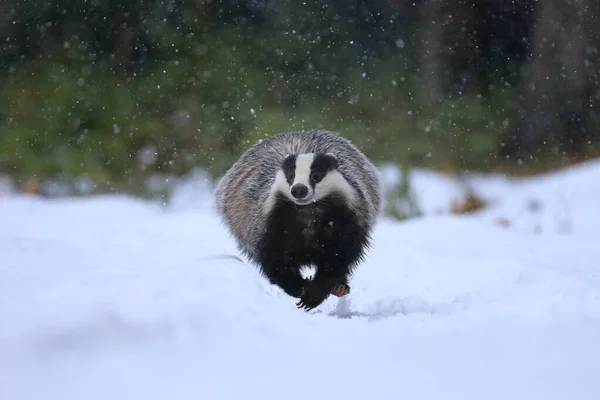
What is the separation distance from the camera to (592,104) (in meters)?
10.4

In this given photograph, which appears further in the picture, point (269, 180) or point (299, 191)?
point (269, 180)

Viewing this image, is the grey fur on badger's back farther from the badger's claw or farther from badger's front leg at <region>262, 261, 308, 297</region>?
the badger's claw

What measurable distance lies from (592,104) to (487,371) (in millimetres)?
8735

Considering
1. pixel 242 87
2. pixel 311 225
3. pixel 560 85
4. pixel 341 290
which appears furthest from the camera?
pixel 560 85

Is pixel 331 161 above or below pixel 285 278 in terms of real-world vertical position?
above

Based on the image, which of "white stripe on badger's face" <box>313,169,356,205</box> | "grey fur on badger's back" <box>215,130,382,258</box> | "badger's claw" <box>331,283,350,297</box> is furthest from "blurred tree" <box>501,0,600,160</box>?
"white stripe on badger's face" <box>313,169,356,205</box>

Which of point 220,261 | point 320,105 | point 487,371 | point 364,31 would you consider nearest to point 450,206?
point 320,105

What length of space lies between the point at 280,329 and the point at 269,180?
156cm

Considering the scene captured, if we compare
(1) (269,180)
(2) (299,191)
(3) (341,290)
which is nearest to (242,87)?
(1) (269,180)

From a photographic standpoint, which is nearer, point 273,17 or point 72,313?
point 72,313

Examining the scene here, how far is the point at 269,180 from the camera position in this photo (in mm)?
4219

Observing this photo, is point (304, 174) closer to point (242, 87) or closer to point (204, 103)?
point (242, 87)

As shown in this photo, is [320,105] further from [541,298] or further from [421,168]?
[541,298]

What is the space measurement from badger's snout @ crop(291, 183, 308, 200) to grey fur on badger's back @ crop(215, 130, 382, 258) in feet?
1.32
